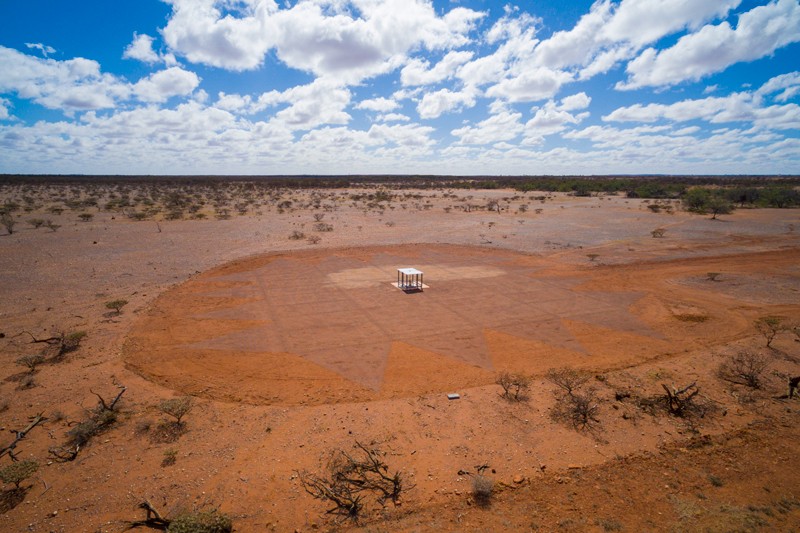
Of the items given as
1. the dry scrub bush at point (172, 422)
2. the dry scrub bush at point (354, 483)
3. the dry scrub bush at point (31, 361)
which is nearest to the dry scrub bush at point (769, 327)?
the dry scrub bush at point (354, 483)

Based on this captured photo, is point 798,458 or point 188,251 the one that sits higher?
point 188,251

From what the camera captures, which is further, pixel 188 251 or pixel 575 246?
pixel 575 246

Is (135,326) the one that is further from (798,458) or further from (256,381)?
(798,458)

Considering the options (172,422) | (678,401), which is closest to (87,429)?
(172,422)

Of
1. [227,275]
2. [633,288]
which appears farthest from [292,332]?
[633,288]

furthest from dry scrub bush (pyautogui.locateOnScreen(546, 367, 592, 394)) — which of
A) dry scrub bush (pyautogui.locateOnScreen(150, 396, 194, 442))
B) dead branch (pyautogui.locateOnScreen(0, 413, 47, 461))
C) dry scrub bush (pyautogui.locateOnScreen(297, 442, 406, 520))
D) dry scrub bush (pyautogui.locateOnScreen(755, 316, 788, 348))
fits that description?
dead branch (pyautogui.locateOnScreen(0, 413, 47, 461))

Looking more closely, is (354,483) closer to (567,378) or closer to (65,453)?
(65,453)
